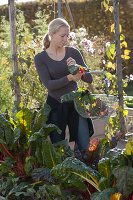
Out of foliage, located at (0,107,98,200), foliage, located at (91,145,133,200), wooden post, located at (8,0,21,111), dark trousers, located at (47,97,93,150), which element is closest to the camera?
foliage, located at (91,145,133,200)

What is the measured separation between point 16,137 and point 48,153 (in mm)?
378

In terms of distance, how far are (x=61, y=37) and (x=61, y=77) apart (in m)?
0.36

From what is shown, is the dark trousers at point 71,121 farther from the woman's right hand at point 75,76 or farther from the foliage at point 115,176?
the foliage at point 115,176

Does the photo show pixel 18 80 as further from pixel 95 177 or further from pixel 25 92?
pixel 95 177

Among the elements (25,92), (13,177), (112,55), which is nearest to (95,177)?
(13,177)

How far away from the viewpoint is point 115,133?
17.5 feet

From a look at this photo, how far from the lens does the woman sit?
4488 mm

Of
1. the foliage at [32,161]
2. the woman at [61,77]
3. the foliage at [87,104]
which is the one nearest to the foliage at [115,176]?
the foliage at [32,161]

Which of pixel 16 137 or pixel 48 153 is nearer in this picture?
pixel 48 153

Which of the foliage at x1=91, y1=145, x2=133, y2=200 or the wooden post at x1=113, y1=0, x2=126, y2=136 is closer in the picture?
the foliage at x1=91, y1=145, x2=133, y2=200

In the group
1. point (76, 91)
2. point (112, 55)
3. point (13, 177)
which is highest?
point (112, 55)

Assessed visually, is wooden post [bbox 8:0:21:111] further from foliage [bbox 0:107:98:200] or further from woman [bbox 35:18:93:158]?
foliage [bbox 0:107:98:200]

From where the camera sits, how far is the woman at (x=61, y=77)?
14.7 feet

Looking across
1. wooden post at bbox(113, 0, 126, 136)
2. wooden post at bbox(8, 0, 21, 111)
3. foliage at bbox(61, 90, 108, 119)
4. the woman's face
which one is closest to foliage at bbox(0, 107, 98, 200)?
foliage at bbox(61, 90, 108, 119)
